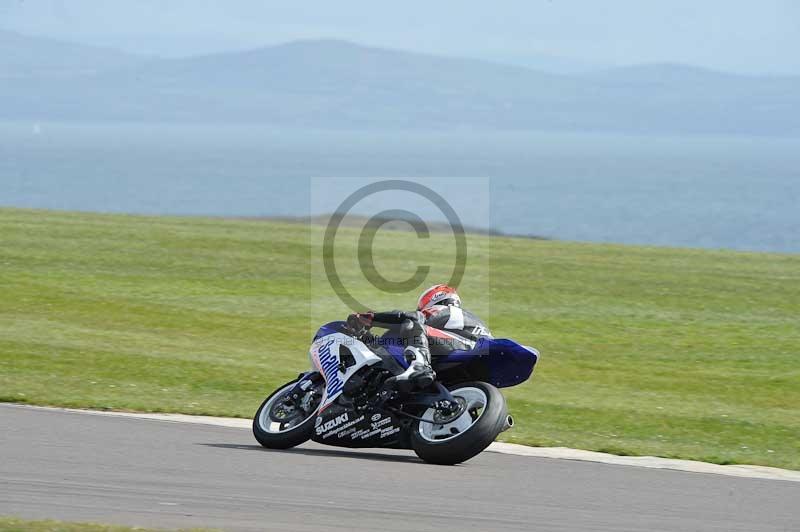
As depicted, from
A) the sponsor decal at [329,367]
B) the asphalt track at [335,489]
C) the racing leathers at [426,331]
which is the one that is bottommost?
the asphalt track at [335,489]

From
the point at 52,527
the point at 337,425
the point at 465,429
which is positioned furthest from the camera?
the point at 337,425

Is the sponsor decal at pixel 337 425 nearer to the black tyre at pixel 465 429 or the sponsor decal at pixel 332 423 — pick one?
the sponsor decal at pixel 332 423

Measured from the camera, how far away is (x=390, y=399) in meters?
9.62

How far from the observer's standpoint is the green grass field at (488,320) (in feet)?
41.9

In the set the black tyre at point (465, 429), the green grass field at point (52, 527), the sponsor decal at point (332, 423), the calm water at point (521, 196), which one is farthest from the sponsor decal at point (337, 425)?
the calm water at point (521, 196)

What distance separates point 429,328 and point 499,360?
607 millimetres

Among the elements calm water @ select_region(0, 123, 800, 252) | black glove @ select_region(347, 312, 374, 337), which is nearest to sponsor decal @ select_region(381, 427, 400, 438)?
black glove @ select_region(347, 312, 374, 337)

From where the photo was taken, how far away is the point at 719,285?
2616 centimetres

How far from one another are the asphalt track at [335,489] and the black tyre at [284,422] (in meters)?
0.14

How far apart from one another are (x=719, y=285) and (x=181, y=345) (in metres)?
13.6

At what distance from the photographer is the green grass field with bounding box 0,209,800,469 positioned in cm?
1276

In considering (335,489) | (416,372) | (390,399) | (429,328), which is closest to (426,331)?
(429,328)

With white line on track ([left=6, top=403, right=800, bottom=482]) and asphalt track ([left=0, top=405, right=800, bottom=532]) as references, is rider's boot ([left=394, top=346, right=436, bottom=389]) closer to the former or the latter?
asphalt track ([left=0, top=405, right=800, bottom=532])

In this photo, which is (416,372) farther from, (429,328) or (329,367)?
(329,367)
